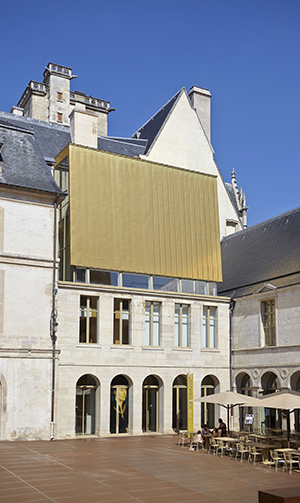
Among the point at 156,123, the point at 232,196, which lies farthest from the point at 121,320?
the point at 232,196

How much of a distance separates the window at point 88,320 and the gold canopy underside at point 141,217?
5.62 ft

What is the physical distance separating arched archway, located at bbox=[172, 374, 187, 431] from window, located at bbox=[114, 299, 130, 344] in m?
3.82

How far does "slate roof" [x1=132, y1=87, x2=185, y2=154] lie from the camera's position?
39188 millimetres

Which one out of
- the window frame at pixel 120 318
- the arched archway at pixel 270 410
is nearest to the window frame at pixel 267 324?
the arched archway at pixel 270 410

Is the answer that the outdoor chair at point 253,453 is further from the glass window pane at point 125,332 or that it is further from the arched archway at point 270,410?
the glass window pane at point 125,332

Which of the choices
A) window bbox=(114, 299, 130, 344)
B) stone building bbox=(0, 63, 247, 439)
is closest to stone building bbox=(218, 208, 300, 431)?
stone building bbox=(0, 63, 247, 439)

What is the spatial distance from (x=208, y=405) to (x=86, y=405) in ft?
23.0

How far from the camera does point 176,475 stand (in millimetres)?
16203

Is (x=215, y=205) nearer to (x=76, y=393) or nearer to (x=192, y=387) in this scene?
(x=192, y=387)

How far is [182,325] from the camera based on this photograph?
97.8ft

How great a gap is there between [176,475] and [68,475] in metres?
3.07

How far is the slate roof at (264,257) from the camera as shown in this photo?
95.2 ft

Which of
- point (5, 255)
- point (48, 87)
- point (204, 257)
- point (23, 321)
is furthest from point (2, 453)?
point (48, 87)

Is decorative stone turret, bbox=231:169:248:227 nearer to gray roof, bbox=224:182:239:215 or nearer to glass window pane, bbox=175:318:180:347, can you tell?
gray roof, bbox=224:182:239:215
